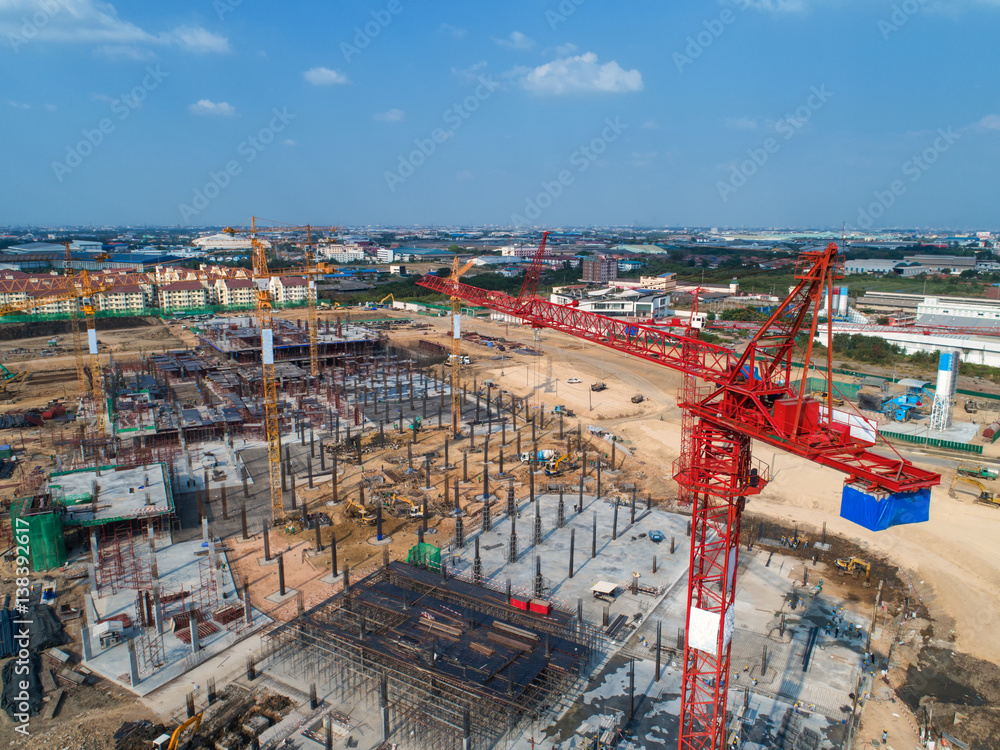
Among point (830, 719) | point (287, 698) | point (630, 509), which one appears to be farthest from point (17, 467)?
point (830, 719)

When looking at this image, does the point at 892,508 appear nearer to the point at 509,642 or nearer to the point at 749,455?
the point at 749,455

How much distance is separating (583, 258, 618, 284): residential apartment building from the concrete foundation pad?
10566cm

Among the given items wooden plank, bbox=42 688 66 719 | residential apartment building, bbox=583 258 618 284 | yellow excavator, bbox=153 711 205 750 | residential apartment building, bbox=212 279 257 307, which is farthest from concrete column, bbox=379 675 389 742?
residential apartment building, bbox=583 258 618 284

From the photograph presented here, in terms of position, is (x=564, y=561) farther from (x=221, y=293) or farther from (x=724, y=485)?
(x=221, y=293)

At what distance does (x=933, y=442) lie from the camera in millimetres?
37750

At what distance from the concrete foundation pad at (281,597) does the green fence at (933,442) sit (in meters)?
34.4

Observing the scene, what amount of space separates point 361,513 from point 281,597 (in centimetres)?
662

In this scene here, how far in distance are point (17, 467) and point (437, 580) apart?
25.9 meters

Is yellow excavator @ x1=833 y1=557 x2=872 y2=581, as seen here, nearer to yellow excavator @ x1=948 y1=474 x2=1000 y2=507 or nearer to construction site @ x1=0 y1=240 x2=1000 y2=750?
construction site @ x1=0 y1=240 x2=1000 y2=750

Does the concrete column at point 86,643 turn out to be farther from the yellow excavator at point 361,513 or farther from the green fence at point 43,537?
the yellow excavator at point 361,513

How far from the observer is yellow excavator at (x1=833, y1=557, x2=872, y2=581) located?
79.8 feet

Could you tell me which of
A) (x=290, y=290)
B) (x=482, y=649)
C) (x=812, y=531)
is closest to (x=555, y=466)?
(x=812, y=531)

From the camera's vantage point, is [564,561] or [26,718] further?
[564,561]

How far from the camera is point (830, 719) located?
16.7 meters
